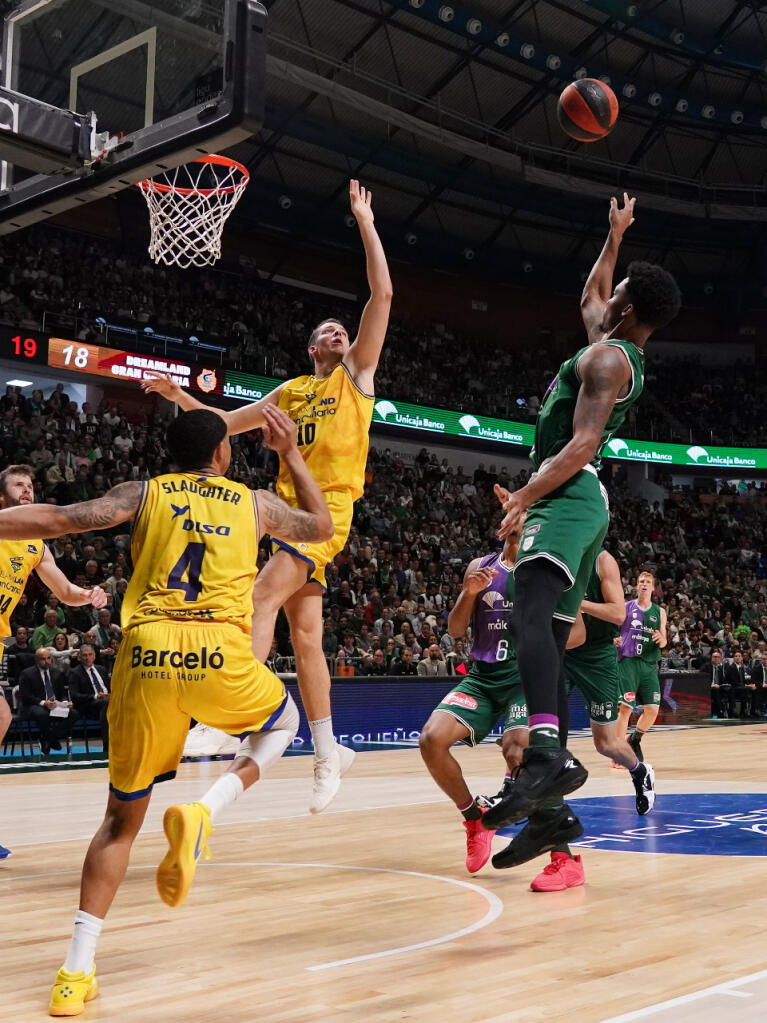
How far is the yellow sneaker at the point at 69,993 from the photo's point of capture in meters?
3.40

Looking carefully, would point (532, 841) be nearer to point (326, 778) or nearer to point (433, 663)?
point (326, 778)

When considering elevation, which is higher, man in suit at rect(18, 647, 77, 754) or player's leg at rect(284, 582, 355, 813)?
player's leg at rect(284, 582, 355, 813)

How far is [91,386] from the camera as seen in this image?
2636cm

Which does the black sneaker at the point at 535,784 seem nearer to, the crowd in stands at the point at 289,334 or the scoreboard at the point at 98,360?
the scoreboard at the point at 98,360

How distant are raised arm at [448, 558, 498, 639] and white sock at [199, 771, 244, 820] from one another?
8.53 ft

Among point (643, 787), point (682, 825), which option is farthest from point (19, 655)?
point (682, 825)

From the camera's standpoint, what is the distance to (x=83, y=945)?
3553 mm

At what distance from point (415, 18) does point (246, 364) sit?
892cm

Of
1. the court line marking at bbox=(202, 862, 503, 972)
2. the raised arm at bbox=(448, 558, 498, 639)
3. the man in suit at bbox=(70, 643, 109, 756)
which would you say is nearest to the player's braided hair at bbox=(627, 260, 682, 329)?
the raised arm at bbox=(448, 558, 498, 639)

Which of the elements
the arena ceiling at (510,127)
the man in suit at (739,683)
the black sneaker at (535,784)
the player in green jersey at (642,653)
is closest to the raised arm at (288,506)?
the black sneaker at (535,784)

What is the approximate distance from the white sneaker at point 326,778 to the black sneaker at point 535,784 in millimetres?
1454

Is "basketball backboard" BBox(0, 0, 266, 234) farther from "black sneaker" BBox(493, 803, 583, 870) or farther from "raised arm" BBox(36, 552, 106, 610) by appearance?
"black sneaker" BBox(493, 803, 583, 870)

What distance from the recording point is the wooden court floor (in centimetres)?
354

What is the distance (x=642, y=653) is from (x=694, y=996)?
8.64 meters
